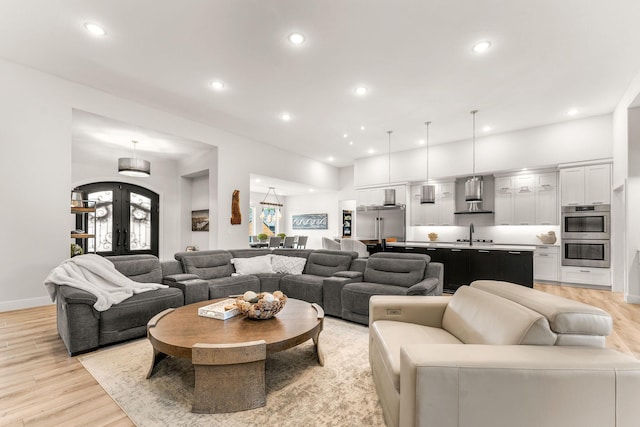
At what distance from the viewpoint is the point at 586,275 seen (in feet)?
19.4

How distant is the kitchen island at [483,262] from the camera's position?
492 centimetres

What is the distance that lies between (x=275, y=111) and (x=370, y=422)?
5.06m

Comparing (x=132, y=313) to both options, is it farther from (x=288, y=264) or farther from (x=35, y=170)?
(x=35, y=170)

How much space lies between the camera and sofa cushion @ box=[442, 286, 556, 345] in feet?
4.38

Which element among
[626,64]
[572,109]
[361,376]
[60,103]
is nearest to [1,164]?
[60,103]

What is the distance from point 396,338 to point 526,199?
635 cm

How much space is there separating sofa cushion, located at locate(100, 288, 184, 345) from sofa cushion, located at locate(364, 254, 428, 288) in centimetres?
244

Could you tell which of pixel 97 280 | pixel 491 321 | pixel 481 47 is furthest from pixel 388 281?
pixel 97 280

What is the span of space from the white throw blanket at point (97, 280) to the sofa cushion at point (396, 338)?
2.51m

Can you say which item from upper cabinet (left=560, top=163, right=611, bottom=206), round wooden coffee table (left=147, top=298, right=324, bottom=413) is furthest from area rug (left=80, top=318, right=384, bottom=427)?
upper cabinet (left=560, top=163, right=611, bottom=206)

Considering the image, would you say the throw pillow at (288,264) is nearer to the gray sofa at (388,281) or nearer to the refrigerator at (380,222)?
the gray sofa at (388,281)

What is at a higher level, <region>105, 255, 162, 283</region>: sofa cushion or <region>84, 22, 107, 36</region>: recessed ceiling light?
<region>84, 22, 107, 36</region>: recessed ceiling light

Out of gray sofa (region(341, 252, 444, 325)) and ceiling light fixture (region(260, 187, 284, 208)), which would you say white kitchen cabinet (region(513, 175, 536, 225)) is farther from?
ceiling light fixture (region(260, 187, 284, 208))

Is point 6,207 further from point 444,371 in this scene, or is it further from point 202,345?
point 444,371
